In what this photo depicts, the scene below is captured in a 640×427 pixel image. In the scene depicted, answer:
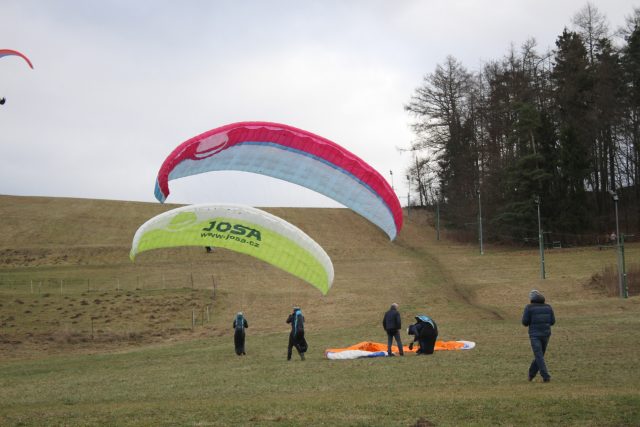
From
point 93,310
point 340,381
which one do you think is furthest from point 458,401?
point 93,310

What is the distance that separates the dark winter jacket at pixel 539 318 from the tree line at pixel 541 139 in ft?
166

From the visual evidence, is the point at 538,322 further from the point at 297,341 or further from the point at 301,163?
the point at 297,341

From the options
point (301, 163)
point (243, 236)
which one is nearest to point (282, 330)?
point (243, 236)

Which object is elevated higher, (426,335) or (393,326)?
(393,326)

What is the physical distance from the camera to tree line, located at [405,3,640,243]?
206 ft

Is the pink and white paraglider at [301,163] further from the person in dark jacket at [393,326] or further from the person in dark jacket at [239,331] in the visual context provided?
the person in dark jacket at [239,331]

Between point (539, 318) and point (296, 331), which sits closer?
point (539, 318)

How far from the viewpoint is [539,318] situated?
40.4 feet

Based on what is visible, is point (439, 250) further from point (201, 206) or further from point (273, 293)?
point (201, 206)

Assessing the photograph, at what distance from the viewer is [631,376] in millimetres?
12453

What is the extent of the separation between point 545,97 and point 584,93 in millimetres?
4660

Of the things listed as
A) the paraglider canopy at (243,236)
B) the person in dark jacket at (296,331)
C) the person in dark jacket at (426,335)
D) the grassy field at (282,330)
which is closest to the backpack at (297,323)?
the person in dark jacket at (296,331)

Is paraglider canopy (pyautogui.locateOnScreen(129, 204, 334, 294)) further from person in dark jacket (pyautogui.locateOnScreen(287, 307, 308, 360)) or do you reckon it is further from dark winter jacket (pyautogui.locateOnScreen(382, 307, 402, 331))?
dark winter jacket (pyautogui.locateOnScreen(382, 307, 402, 331))

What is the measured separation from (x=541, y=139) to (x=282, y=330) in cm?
3931
